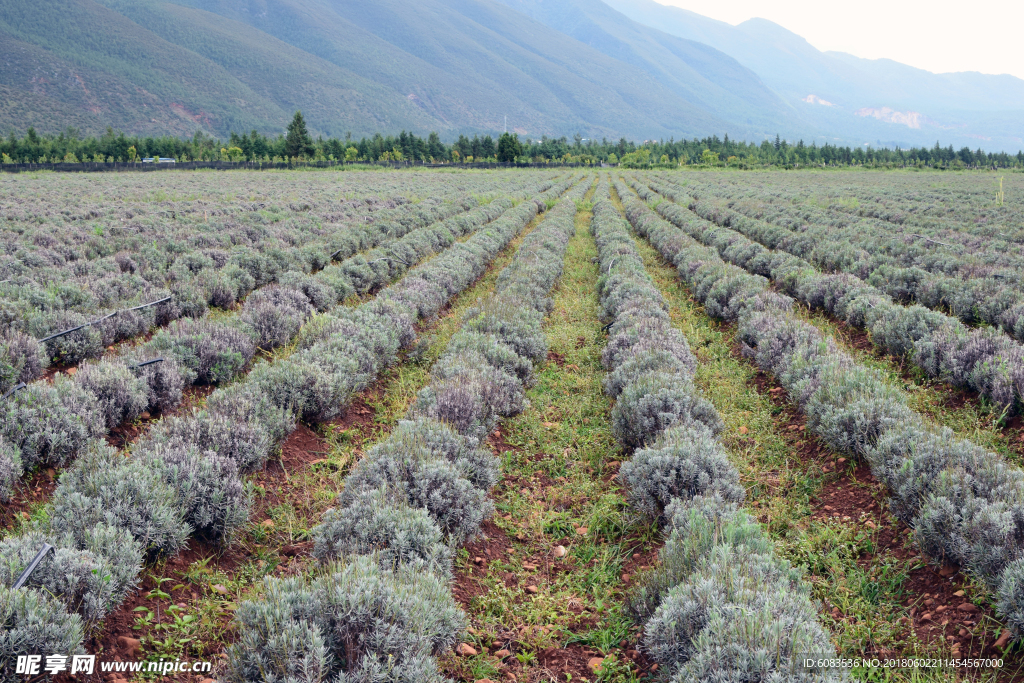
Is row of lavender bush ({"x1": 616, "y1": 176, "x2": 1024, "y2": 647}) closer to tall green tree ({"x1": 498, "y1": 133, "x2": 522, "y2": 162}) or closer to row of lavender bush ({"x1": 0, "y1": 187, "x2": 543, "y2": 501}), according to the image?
row of lavender bush ({"x1": 0, "y1": 187, "x2": 543, "y2": 501})

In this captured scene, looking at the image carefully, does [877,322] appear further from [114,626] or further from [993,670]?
[114,626]

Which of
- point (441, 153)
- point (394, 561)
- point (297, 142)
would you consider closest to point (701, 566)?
point (394, 561)

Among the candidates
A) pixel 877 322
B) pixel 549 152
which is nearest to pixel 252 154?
pixel 549 152

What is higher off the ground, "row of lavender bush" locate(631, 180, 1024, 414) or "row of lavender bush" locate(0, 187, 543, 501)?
"row of lavender bush" locate(631, 180, 1024, 414)

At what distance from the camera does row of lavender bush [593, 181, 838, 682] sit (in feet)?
9.15

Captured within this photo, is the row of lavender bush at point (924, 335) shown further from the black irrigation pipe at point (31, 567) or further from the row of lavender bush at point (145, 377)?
the black irrigation pipe at point (31, 567)

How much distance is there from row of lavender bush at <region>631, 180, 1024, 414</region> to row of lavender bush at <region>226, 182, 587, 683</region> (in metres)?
5.45

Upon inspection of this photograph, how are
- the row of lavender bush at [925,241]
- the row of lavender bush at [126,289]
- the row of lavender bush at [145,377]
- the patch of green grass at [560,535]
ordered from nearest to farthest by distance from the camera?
1. the patch of green grass at [560,535]
2. the row of lavender bush at [145,377]
3. the row of lavender bush at [126,289]
4. the row of lavender bush at [925,241]

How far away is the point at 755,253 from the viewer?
1583 centimetres

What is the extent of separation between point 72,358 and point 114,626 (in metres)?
5.73

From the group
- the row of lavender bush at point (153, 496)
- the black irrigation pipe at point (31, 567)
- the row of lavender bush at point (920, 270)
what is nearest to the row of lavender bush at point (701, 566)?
the row of lavender bush at point (153, 496)

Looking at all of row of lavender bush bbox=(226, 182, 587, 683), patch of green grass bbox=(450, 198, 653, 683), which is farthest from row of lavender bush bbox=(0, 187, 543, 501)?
patch of green grass bbox=(450, 198, 653, 683)

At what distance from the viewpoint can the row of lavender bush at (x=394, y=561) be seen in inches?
111

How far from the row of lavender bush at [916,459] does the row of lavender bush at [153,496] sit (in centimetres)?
524
